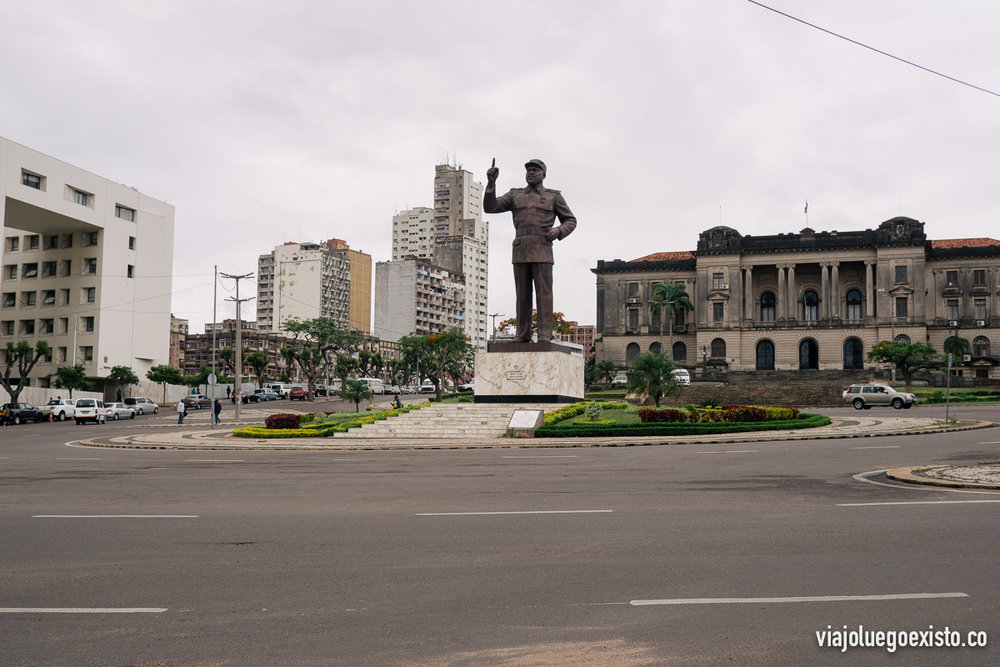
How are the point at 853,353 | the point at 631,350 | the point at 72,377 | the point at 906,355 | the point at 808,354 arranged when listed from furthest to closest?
the point at 631,350 < the point at 808,354 < the point at 853,353 < the point at 906,355 < the point at 72,377

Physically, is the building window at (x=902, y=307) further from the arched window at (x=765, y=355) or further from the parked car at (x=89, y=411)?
the parked car at (x=89, y=411)

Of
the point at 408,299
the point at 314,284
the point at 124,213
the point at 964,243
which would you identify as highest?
the point at 314,284

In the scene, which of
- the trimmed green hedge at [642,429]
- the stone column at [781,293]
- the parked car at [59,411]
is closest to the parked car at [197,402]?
the parked car at [59,411]

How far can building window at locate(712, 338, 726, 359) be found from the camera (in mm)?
92062

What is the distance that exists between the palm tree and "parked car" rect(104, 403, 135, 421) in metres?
57.7

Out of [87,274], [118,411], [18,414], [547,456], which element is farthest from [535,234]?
[87,274]

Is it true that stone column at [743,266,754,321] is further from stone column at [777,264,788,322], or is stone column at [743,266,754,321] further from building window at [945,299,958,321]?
building window at [945,299,958,321]

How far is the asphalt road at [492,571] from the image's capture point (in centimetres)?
514

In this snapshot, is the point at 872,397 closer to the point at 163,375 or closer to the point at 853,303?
the point at 853,303

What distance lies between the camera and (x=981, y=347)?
85688 mm

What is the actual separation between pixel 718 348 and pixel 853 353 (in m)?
14.0

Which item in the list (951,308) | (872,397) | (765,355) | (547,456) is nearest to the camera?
(547,456)

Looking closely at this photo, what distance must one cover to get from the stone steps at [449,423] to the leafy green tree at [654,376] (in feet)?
15.2

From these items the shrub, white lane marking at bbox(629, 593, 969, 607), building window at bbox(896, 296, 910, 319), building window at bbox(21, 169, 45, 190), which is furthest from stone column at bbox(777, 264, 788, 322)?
white lane marking at bbox(629, 593, 969, 607)
